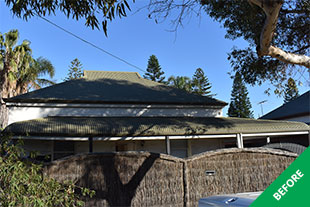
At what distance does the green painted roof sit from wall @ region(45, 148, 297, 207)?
4.04 metres

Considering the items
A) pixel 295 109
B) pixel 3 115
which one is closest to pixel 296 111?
pixel 295 109

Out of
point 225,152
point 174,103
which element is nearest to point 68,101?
point 174,103

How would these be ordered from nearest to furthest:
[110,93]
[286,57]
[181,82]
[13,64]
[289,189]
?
[289,189] < [286,57] < [110,93] < [13,64] < [181,82]

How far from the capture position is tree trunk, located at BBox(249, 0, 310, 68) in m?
5.64

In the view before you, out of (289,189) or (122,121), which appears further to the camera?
(122,121)

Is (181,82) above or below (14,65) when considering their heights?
above

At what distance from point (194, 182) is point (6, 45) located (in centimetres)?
1757

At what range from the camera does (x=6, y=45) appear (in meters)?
20.3

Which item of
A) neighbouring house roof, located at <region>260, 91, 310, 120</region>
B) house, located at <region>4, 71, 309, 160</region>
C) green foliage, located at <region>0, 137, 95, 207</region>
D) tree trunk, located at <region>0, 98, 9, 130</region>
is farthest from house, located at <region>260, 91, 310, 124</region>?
green foliage, located at <region>0, 137, 95, 207</region>

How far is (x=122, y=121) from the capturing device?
14055mm

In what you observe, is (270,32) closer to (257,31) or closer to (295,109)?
(257,31)

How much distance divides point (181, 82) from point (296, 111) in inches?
1008

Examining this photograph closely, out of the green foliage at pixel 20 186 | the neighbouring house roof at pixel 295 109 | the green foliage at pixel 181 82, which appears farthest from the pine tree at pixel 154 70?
the green foliage at pixel 20 186

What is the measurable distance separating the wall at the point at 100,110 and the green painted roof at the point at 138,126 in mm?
810
